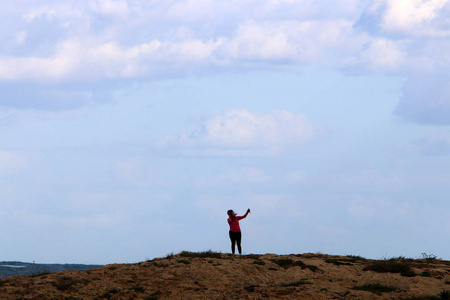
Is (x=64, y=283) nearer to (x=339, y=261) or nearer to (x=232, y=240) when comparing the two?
(x=232, y=240)

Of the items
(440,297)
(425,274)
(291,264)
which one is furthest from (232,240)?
(440,297)

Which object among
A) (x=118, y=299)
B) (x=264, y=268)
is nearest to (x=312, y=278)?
(x=264, y=268)

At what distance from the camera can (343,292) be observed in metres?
20.2

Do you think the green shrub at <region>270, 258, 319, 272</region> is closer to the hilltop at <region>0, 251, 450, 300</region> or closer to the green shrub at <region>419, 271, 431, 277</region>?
the hilltop at <region>0, 251, 450, 300</region>

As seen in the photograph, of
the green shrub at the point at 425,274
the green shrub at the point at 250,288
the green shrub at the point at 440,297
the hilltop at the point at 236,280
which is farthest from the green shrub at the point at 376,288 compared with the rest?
→ the green shrub at the point at 250,288

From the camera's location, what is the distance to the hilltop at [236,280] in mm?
19719

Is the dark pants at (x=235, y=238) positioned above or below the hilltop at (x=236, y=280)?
above

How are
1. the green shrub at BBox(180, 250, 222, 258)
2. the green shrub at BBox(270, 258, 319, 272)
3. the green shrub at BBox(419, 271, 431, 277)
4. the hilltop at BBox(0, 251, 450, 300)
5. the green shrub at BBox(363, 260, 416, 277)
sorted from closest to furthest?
the hilltop at BBox(0, 251, 450, 300) < the green shrub at BBox(270, 258, 319, 272) < the green shrub at BBox(419, 271, 431, 277) < the green shrub at BBox(363, 260, 416, 277) < the green shrub at BBox(180, 250, 222, 258)

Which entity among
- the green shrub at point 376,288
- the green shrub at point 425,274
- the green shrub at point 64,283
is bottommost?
the green shrub at point 376,288

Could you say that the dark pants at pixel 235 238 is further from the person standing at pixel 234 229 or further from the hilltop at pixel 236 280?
the hilltop at pixel 236 280

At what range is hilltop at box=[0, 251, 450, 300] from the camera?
776 inches

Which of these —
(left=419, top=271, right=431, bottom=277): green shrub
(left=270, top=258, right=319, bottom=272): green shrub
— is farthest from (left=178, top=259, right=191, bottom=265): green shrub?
(left=419, top=271, right=431, bottom=277): green shrub

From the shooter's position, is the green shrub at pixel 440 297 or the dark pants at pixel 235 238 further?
the dark pants at pixel 235 238

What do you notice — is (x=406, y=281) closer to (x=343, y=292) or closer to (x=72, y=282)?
(x=343, y=292)
